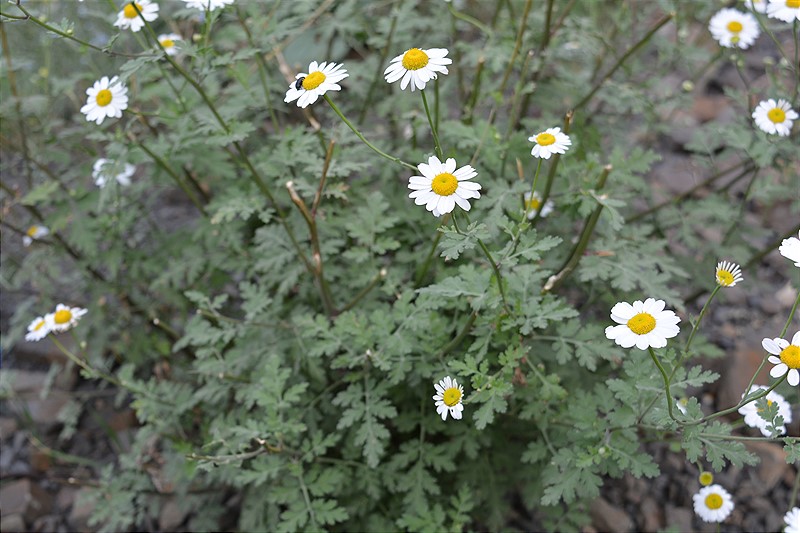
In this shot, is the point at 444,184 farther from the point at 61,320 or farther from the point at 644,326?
the point at 61,320

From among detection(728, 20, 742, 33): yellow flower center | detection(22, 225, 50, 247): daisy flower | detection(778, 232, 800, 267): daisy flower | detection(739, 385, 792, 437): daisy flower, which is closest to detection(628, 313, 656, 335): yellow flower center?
detection(778, 232, 800, 267): daisy flower

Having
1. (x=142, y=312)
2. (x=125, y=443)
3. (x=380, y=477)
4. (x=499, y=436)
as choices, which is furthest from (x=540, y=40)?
(x=125, y=443)

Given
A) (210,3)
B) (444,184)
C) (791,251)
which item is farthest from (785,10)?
(210,3)

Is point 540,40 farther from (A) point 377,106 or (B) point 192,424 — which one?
(B) point 192,424

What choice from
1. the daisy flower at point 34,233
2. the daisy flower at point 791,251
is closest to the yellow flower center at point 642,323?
the daisy flower at point 791,251

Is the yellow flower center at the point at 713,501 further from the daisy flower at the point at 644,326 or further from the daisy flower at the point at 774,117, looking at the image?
the daisy flower at the point at 774,117

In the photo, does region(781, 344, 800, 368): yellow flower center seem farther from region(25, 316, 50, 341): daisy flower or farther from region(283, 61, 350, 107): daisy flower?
region(25, 316, 50, 341): daisy flower

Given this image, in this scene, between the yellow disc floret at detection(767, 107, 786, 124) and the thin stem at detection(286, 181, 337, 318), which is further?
the yellow disc floret at detection(767, 107, 786, 124)
